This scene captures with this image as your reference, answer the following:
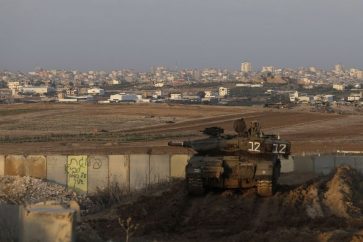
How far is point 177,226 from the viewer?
16641 mm

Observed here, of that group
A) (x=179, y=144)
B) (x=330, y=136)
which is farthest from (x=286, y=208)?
(x=330, y=136)

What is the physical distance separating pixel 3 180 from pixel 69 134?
32.7m

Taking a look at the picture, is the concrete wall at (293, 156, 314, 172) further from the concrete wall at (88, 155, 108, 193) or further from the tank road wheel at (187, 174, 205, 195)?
the tank road wheel at (187, 174, 205, 195)

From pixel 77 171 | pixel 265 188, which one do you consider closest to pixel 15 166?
pixel 77 171

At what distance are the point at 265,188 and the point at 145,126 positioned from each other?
4579cm

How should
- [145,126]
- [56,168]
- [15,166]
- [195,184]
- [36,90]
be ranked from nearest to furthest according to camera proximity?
1. [195,184]
2. [56,168]
3. [15,166]
4. [145,126]
5. [36,90]

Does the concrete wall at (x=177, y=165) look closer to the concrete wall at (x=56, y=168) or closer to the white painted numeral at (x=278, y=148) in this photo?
the concrete wall at (x=56, y=168)

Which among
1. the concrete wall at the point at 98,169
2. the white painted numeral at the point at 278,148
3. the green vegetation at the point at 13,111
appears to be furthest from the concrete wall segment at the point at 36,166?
the green vegetation at the point at 13,111

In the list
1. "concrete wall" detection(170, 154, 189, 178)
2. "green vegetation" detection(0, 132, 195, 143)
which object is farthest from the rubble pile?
"green vegetation" detection(0, 132, 195, 143)

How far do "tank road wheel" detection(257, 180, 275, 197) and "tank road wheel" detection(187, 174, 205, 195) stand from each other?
4.86 ft

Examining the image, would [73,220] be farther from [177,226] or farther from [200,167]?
[200,167]

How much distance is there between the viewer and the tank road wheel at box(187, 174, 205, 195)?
67.0 ft

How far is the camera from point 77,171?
2705 centimetres

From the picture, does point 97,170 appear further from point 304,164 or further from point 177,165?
point 304,164
